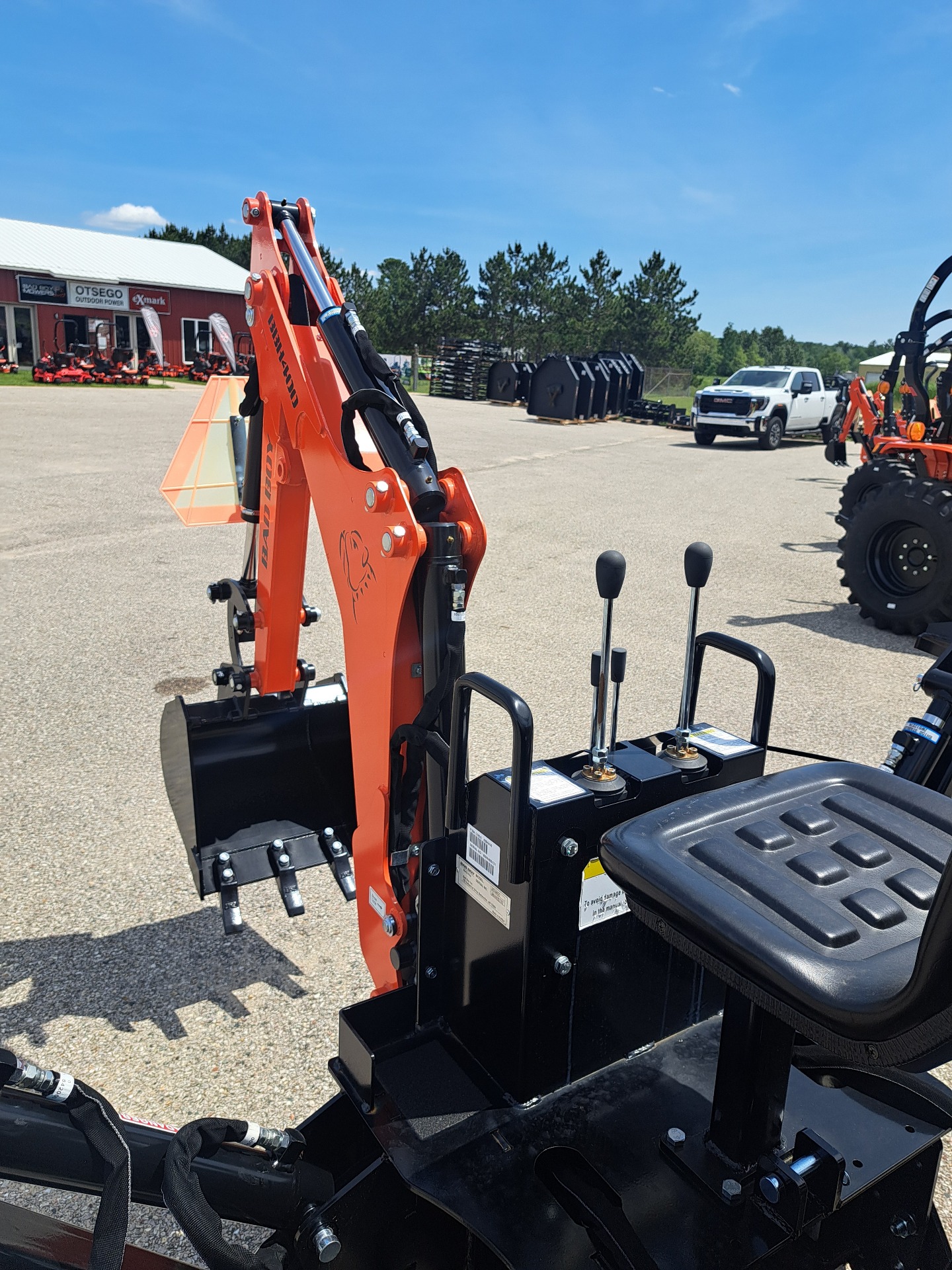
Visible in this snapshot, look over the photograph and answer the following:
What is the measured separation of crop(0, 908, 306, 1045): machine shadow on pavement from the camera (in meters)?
2.65

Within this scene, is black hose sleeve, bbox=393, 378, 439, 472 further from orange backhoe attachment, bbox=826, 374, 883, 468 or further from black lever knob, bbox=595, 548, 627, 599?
orange backhoe attachment, bbox=826, 374, 883, 468

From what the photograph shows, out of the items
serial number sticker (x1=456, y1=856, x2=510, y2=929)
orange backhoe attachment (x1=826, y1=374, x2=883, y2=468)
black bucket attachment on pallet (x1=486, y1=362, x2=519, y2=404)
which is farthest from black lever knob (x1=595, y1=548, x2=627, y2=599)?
black bucket attachment on pallet (x1=486, y1=362, x2=519, y2=404)

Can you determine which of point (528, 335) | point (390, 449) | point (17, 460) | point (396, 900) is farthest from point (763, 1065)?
point (528, 335)

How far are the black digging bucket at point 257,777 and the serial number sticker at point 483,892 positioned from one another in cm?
107

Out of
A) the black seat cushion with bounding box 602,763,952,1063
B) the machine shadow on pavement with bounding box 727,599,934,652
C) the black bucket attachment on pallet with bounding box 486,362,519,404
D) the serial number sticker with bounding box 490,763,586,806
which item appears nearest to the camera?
the black seat cushion with bounding box 602,763,952,1063

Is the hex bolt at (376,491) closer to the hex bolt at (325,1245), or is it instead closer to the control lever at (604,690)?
the control lever at (604,690)

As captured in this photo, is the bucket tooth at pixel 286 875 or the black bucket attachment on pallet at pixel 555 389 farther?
the black bucket attachment on pallet at pixel 555 389

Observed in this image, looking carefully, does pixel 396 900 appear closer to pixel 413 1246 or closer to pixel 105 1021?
pixel 413 1246

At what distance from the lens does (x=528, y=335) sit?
55031mm

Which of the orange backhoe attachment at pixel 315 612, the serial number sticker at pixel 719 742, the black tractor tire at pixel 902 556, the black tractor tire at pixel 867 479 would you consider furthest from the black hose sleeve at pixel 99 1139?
the black tractor tire at pixel 867 479

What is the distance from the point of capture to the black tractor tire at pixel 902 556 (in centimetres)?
641

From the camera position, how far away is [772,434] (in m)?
21.2

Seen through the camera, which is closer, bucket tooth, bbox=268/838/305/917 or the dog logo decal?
the dog logo decal

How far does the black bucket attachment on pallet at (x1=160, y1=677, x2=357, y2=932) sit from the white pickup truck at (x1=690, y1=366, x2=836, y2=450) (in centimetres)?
1901
